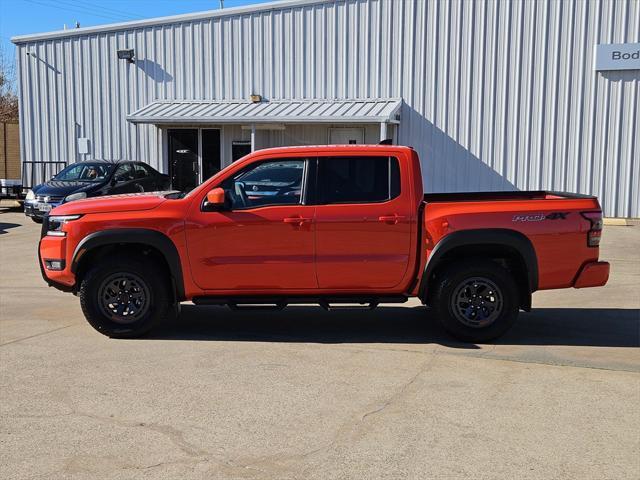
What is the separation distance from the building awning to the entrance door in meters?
0.85

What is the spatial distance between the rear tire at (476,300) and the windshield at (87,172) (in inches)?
489

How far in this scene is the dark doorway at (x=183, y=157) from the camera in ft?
68.6

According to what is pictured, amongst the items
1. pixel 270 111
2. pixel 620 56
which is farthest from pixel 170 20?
pixel 620 56

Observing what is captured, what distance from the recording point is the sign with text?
1675 cm

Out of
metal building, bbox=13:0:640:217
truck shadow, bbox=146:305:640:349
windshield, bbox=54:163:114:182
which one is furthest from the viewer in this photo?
metal building, bbox=13:0:640:217

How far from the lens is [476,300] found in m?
6.20

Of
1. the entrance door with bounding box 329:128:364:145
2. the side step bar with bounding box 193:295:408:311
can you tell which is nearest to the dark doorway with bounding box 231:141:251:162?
the entrance door with bounding box 329:128:364:145

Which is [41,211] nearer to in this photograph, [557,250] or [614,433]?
[557,250]

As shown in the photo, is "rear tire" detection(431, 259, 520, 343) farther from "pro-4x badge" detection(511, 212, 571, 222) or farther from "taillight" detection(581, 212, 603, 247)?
"taillight" detection(581, 212, 603, 247)

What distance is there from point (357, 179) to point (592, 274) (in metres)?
2.36

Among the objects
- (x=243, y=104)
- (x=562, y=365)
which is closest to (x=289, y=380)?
(x=562, y=365)

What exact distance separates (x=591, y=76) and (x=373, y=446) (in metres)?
15.8

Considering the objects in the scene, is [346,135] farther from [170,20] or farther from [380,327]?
[380,327]

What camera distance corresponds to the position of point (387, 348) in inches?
239
